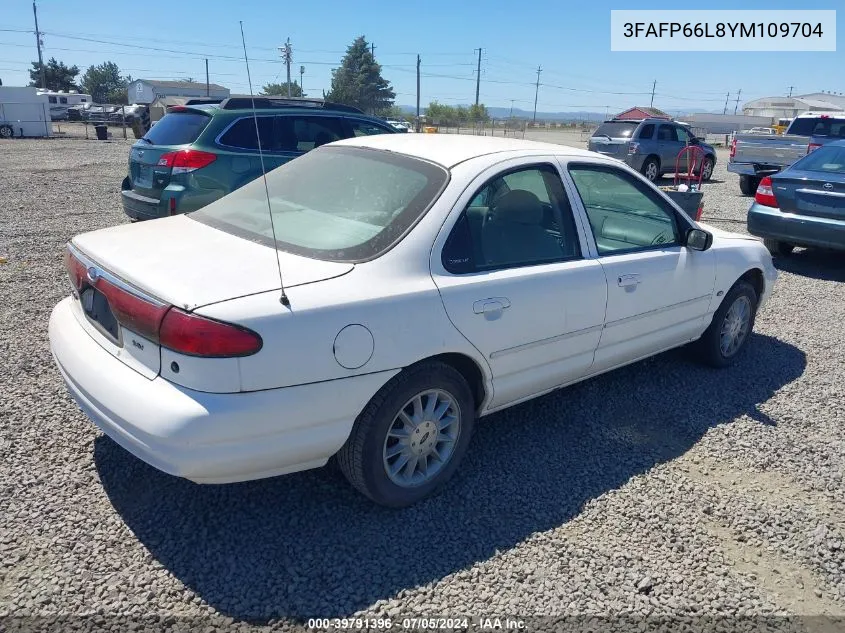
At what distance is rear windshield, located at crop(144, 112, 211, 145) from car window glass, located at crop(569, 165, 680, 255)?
4.70 meters

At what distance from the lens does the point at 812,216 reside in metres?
7.80

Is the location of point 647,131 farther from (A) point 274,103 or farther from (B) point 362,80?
(B) point 362,80

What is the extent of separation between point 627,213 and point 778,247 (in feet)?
19.5

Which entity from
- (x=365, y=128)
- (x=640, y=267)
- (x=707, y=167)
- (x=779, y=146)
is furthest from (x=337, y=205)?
(x=707, y=167)

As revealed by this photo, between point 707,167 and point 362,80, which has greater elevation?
point 362,80

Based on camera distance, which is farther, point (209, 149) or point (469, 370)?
point (209, 149)

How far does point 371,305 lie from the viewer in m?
2.64

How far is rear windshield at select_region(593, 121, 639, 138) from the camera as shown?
17736 millimetres

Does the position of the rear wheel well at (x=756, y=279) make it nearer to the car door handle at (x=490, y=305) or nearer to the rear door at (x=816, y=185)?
the car door handle at (x=490, y=305)

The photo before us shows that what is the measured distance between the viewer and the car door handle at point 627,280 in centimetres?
370

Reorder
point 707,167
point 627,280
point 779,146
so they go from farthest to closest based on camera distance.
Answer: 1. point 707,167
2. point 779,146
3. point 627,280

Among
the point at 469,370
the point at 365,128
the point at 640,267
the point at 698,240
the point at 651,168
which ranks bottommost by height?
the point at 469,370

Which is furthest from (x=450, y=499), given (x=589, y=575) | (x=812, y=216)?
(x=812, y=216)

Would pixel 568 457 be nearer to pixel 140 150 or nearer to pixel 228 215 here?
pixel 228 215
